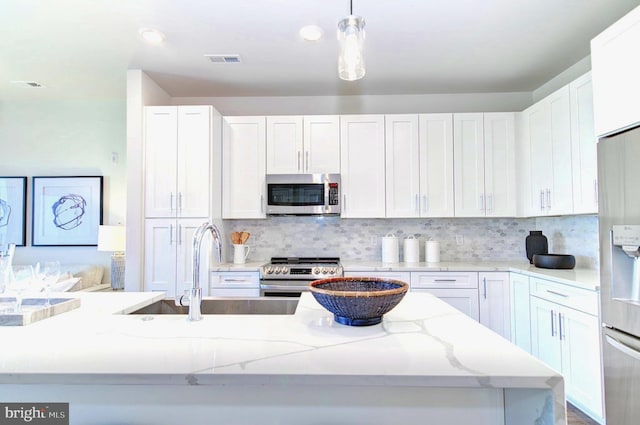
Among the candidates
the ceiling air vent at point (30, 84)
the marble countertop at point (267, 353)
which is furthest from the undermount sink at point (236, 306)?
the ceiling air vent at point (30, 84)

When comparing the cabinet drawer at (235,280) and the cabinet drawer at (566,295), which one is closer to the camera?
the cabinet drawer at (566,295)

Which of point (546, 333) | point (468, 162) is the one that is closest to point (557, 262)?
point (546, 333)

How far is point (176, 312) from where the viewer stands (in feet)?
6.06

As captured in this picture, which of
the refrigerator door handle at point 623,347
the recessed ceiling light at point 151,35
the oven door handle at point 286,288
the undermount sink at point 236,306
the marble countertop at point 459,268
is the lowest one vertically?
the refrigerator door handle at point 623,347

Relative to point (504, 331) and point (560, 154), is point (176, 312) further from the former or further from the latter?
point (560, 154)

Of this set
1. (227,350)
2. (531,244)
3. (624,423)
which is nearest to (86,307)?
(227,350)

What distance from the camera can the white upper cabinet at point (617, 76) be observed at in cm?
171

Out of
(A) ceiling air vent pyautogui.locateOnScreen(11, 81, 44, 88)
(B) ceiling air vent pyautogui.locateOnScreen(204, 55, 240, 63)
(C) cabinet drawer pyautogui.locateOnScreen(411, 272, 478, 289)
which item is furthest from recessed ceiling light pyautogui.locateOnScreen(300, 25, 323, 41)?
(A) ceiling air vent pyautogui.locateOnScreen(11, 81, 44, 88)

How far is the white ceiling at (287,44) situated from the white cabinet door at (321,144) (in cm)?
40

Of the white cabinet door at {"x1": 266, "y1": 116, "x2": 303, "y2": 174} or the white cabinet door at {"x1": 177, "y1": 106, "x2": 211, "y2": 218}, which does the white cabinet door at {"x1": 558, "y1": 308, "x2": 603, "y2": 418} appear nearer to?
the white cabinet door at {"x1": 266, "y1": 116, "x2": 303, "y2": 174}

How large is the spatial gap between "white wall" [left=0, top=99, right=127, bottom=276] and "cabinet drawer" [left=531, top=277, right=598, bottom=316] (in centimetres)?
420

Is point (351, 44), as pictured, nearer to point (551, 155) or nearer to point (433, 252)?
point (551, 155)

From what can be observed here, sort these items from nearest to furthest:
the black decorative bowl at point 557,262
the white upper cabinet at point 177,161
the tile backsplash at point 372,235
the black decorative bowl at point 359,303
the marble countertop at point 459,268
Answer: the black decorative bowl at point 359,303, the marble countertop at point 459,268, the black decorative bowl at point 557,262, the white upper cabinet at point 177,161, the tile backsplash at point 372,235

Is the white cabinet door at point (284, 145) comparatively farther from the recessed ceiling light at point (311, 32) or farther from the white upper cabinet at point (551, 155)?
the white upper cabinet at point (551, 155)
